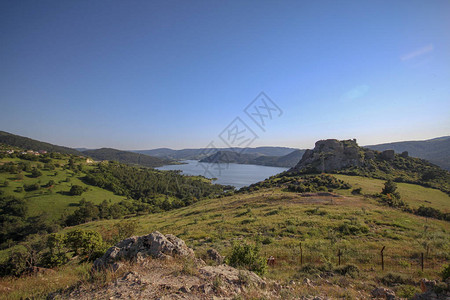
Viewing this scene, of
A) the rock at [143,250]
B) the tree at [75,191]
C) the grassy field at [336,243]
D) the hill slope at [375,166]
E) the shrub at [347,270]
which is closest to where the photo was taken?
the rock at [143,250]

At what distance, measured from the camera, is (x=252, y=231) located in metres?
15.4

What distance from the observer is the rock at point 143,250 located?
270 inches

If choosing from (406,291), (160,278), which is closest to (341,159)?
(406,291)

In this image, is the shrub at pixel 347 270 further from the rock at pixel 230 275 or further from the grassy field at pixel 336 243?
the rock at pixel 230 275

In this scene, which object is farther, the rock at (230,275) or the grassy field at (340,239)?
the grassy field at (340,239)

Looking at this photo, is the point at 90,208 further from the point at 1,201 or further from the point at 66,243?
the point at 66,243

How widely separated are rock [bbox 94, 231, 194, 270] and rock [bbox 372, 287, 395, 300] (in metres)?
6.57

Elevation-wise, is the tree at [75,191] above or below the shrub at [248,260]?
below

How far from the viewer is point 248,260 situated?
24.2 ft

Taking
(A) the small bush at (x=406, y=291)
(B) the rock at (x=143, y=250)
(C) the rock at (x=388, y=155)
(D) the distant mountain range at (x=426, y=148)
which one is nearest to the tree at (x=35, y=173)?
(B) the rock at (x=143, y=250)

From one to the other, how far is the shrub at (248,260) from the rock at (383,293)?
141 inches

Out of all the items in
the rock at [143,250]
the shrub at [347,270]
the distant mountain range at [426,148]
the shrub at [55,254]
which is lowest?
the shrub at [55,254]

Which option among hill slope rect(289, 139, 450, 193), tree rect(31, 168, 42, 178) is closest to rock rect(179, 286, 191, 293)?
hill slope rect(289, 139, 450, 193)

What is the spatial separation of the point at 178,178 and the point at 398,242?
114 m
